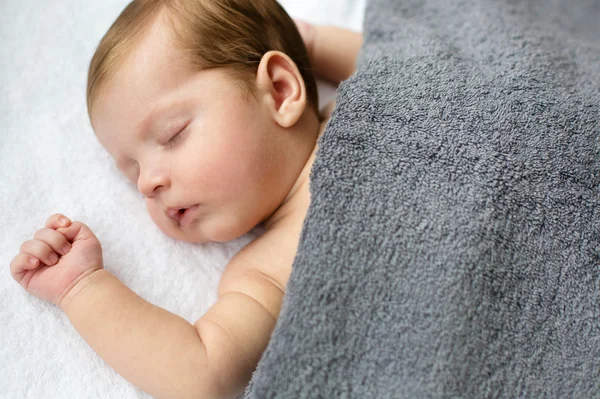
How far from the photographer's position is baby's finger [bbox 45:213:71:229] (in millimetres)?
1043

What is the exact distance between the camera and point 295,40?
1220 millimetres

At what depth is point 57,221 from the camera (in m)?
1.04

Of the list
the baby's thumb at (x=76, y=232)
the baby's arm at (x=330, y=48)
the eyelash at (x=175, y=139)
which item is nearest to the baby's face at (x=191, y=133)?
the eyelash at (x=175, y=139)

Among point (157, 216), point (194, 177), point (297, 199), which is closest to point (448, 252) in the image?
Result: point (297, 199)

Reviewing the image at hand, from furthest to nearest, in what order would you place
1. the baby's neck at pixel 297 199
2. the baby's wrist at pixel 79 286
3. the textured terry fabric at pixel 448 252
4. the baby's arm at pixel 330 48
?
the baby's arm at pixel 330 48 < the baby's neck at pixel 297 199 < the baby's wrist at pixel 79 286 < the textured terry fabric at pixel 448 252

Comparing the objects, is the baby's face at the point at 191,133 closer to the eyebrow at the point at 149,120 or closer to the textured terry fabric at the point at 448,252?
the eyebrow at the point at 149,120

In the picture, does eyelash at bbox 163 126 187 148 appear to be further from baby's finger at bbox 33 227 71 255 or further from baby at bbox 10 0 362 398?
baby's finger at bbox 33 227 71 255

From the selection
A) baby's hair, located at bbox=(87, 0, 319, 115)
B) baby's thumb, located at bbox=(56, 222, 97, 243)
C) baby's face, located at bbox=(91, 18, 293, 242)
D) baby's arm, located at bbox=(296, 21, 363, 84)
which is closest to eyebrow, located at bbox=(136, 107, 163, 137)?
baby's face, located at bbox=(91, 18, 293, 242)

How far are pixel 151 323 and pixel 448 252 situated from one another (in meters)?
0.53

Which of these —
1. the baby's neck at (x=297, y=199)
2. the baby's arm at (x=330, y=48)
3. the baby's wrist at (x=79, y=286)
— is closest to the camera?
the baby's wrist at (x=79, y=286)

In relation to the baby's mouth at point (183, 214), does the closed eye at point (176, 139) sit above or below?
above

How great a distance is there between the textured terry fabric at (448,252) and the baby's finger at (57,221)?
19.4 inches

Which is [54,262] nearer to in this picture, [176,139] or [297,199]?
[176,139]

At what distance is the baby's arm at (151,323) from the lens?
91 cm
